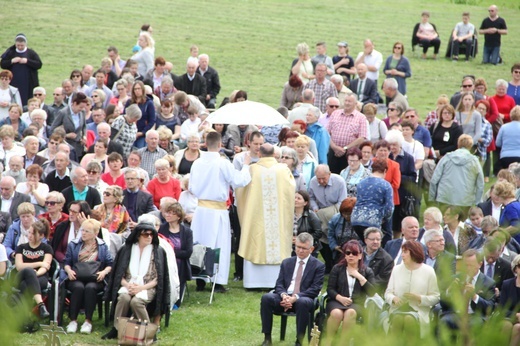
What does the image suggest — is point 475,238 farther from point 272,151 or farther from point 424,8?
point 424,8

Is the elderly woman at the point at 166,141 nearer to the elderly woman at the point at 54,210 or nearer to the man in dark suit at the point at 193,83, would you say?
the elderly woman at the point at 54,210

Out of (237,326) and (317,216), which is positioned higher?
(317,216)

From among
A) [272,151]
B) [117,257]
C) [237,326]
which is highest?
[272,151]

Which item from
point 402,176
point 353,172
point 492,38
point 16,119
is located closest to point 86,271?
point 353,172

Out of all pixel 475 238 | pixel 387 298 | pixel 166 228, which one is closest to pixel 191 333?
pixel 166 228

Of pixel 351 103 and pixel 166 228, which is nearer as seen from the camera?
pixel 166 228

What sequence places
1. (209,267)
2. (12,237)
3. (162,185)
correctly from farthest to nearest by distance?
(162,185) < (209,267) < (12,237)

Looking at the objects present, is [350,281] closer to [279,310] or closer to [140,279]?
[279,310]

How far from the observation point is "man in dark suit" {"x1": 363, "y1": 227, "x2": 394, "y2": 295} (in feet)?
35.8

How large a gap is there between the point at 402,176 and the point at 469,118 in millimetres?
3175

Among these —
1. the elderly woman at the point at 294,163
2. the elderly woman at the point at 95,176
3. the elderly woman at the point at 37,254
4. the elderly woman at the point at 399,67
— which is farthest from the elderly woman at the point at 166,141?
the elderly woman at the point at 399,67

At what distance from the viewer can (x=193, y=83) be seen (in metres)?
19.9

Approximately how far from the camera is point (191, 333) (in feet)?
37.0

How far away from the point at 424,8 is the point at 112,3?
11689 millimetres
